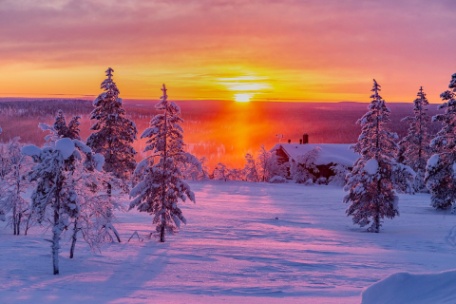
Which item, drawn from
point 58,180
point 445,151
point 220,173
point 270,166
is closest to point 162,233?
point 58,180

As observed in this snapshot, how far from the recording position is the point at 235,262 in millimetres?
20828

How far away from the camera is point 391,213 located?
31203mm

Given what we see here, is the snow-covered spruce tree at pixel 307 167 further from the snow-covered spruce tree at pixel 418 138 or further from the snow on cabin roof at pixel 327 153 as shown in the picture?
the snow-covered spruce tree at pixel 418 138

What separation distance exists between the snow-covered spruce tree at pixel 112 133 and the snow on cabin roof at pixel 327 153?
155ft

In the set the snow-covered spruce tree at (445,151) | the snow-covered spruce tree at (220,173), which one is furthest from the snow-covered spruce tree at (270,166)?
the snow-covered spruce tree at (445,151)

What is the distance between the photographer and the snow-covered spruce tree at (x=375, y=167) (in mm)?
30578

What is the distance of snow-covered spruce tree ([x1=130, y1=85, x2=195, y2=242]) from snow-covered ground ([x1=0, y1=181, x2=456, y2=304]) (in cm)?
194

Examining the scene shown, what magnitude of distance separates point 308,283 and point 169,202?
11.4 m

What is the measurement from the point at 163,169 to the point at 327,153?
56673mm

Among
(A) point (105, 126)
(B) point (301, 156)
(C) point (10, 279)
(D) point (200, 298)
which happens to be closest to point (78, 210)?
(C) point (10, 279)

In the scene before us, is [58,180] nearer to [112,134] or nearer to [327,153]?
[112,134]

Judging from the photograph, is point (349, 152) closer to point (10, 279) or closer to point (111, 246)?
point (111, 246)

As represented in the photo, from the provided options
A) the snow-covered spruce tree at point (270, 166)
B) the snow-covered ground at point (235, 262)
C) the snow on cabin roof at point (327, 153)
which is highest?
the snow on cabin roof at point (327, 153)

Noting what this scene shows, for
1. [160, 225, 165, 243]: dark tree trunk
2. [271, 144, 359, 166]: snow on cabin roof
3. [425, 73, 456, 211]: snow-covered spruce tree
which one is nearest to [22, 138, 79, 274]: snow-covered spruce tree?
[160, 225, 165, 243]: dark tree trunk
